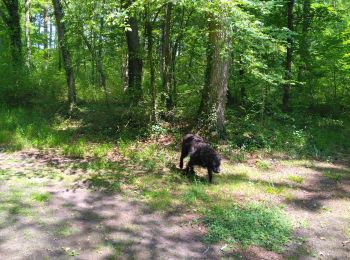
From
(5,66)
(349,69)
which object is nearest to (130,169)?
(5,66)

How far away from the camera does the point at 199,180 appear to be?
775 cm

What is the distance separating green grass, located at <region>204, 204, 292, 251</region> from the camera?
5348 millimetres

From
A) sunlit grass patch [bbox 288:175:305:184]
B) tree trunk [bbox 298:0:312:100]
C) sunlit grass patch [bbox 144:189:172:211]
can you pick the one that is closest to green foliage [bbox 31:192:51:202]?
sunlit grass patch [bbox 144:189:172:211]

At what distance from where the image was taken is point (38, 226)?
5.30 metres

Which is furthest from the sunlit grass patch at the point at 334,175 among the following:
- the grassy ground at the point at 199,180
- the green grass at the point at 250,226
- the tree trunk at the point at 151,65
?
the tree trunk at the point at 151,65

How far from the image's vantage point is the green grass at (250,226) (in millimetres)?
5348

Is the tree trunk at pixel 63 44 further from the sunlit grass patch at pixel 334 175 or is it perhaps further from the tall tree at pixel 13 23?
the sunlit grass patch at pixel 334 175

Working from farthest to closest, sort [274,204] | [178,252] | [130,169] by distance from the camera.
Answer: [130,169] < [274,204] < [178,252]

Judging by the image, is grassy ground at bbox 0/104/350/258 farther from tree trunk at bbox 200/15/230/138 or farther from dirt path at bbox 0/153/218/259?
tree trunk at bbox 200/15/230/138

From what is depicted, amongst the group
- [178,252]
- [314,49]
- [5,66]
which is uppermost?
[314,49]

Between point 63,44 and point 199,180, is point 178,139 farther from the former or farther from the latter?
point 63,44

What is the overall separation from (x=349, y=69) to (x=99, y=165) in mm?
10559

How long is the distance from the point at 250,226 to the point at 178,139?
5049mm

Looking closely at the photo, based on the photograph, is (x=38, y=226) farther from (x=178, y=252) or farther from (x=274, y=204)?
(x=274, y=204)
